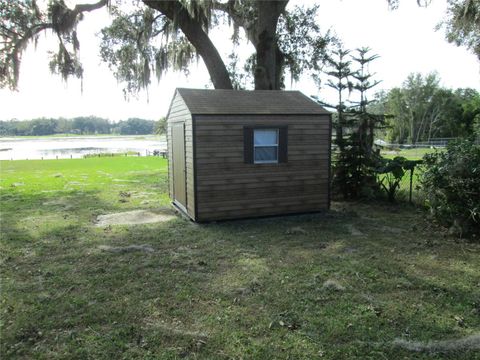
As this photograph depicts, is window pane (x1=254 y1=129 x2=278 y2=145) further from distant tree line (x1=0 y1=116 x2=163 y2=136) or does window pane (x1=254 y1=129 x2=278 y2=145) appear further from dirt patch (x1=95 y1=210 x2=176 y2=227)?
distant tree line (x1=0 y1=116 x2=163 y2=136)

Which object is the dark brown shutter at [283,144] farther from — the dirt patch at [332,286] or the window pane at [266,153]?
the dirt patch at [332,286]

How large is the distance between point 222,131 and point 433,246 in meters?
4.19

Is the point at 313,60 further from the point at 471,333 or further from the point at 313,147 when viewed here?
the point at 471,333

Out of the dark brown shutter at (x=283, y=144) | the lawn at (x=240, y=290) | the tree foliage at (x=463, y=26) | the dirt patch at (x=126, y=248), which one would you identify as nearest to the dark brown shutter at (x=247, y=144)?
the dark brown shutter at (x=283, y=144)

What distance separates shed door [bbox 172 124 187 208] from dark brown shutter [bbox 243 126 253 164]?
134 cm

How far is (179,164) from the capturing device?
821 centimetres

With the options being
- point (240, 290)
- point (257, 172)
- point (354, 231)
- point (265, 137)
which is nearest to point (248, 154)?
point (257, 172)

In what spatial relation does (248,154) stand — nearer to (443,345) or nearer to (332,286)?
(332,286)

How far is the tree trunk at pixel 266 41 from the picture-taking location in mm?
10805

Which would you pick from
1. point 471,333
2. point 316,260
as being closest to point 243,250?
point 316,260

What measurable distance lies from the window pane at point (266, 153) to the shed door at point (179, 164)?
1593 mm

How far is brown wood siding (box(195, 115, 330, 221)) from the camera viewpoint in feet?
23.0

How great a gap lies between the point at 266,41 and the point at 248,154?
5.44 meters

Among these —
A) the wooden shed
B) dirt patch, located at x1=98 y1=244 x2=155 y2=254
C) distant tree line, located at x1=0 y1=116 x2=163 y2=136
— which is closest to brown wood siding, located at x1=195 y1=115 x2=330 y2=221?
the wooden shed
